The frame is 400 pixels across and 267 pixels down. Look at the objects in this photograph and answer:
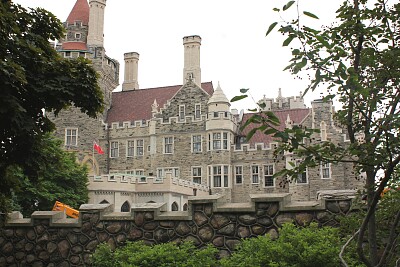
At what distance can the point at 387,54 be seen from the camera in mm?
3705

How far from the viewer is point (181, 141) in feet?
132

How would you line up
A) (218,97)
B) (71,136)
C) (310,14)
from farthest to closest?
(71,136)
(218,97)
(310,14)

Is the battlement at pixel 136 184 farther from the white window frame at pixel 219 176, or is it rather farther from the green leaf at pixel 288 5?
the green leaf at pixel 288 5

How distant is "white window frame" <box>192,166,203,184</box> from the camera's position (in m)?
38.9

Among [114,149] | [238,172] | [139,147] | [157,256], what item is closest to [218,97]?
[238,172]

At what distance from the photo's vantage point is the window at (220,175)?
38031mm

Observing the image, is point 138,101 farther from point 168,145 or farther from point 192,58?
point 168,145

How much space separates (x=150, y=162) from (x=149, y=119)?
13.7 ft

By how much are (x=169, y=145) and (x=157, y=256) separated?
3281cm

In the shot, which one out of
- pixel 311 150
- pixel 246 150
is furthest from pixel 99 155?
pixel 311 150

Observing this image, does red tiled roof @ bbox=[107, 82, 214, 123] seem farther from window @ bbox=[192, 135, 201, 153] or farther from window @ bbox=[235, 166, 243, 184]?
window @ bbox=[235, 166, 243, 184]

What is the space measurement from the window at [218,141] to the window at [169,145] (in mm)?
3355

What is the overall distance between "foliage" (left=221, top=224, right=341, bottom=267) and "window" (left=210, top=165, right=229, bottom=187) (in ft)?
101

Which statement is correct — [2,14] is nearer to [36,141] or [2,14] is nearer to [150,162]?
[36,141]
